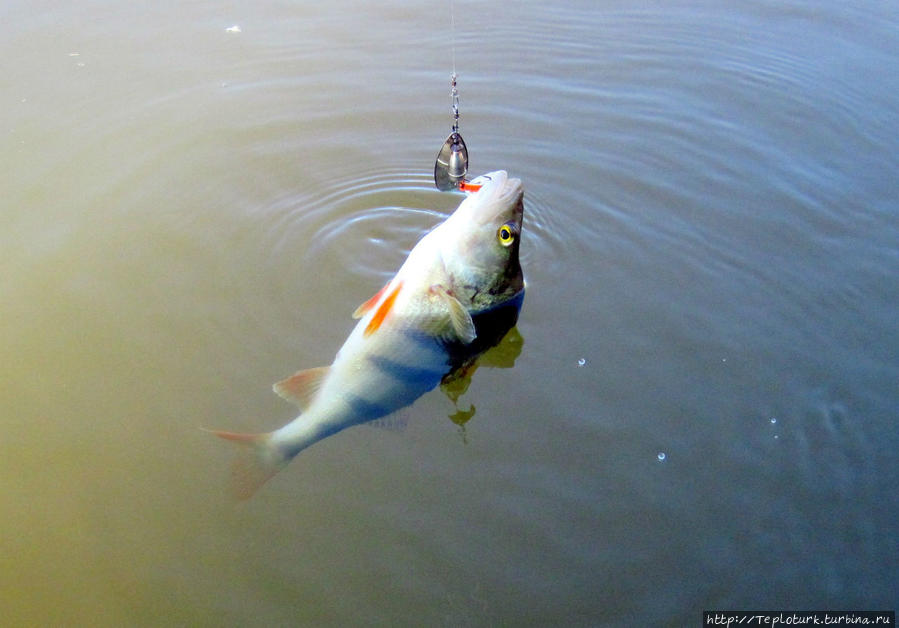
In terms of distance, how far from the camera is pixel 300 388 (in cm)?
321

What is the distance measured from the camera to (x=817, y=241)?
4.71 meters

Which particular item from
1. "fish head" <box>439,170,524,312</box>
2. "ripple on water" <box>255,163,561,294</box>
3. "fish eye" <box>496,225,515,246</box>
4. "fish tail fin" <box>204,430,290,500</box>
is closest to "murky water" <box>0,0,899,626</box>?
"ripple on water" <box>255,163,561,294</box>

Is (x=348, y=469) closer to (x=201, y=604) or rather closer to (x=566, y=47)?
(x=201, y=604)

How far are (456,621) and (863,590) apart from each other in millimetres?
1583

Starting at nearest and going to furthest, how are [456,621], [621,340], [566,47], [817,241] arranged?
1. [456,621]
2. [621,340]
3. [817,241]
4. [566,47]

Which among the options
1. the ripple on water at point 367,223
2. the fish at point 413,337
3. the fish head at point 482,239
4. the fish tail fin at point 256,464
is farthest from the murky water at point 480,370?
the fish head at point 482,239

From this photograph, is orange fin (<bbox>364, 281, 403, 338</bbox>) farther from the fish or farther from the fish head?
the fish head

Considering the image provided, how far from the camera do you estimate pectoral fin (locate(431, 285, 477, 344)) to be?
3.28 metres

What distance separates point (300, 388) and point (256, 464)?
0.35m

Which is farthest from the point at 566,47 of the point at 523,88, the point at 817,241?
the point at 817,241

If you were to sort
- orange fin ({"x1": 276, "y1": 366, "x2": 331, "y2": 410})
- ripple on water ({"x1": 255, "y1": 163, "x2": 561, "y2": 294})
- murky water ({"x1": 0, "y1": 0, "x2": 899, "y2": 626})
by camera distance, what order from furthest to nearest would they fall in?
ripple on water ({"x1": 255, "y1": 163, "x2": 561, "y2": 294}), orange fin ({"x1": 276, "y1": 366, "x2": 331, "y2": 410}), murky water ({"x1": 0, "y1": 0, "x2": 899, "y2": 626})

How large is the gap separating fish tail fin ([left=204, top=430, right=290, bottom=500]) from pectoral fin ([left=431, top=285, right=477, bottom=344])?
0.88 meters

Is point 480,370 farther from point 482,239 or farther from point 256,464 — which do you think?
point 256,464

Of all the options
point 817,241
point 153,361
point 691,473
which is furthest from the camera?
point 817,241
